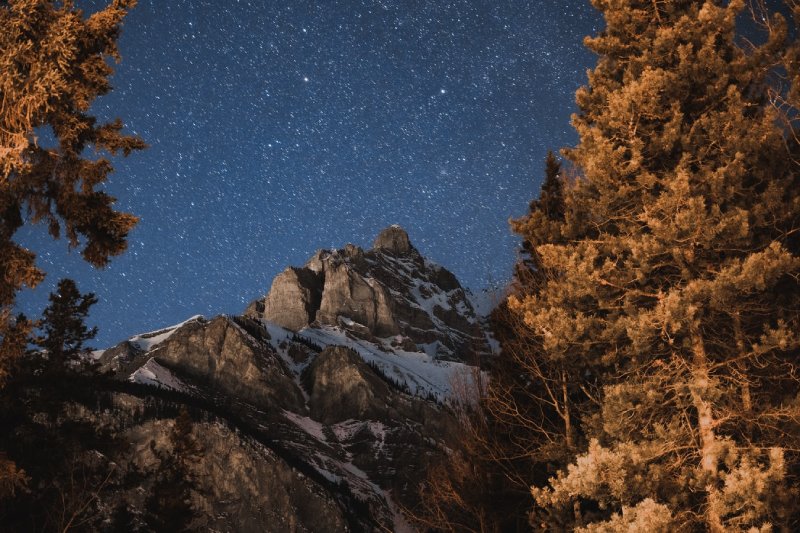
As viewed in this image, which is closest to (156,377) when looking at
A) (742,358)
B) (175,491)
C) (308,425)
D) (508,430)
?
(308,425)

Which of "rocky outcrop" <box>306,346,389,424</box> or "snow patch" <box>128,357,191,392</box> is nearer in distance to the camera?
"snow patch" <box>128,357,191,392</box>

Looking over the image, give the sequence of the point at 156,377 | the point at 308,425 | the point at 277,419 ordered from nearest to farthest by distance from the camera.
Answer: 1. the point at 156,377
2. the point at 277,419
3. the point at 308,425

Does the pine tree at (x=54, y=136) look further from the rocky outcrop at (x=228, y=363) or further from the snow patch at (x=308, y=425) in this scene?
the snow patch at (x=308, y=425)

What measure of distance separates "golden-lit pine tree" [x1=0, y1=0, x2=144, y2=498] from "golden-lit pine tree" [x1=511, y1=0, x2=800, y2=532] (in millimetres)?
7522

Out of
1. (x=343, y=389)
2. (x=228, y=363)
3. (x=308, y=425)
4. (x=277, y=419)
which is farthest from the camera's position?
(x=343, y=389)

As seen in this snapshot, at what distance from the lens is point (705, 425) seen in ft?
26.9

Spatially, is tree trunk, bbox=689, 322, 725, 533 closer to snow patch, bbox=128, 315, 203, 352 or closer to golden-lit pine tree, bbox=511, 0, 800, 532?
golden-lit pine tree, bbox=511, 0, 800, 532

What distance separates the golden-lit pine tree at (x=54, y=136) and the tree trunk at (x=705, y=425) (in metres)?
8.99

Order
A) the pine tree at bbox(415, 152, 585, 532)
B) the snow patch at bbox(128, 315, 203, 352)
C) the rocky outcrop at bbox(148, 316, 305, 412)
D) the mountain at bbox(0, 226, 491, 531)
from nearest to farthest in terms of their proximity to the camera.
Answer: the pine tree at bbox(415, 152, 585, 532) → the mountain at bbox(0, 226, 491, 531) → the rocky outcrop at bbox(148, 316, 305, 412) → the snow patch at bbox(128, 315, 203, 352)

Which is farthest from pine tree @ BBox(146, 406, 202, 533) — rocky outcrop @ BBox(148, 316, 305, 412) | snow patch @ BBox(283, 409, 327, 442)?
snow patch @ BBox(283, 409, 327, 442)

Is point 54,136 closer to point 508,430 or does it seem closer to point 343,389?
point 508,430

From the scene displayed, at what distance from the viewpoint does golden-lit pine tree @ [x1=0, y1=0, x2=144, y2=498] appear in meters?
7.77

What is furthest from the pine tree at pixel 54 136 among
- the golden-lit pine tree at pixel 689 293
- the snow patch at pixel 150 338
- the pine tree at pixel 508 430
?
the snow patch at pixel 150 338

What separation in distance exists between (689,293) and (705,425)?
6.58ft
